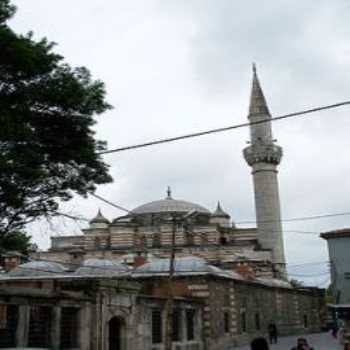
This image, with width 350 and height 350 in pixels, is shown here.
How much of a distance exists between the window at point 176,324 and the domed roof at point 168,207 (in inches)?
1111

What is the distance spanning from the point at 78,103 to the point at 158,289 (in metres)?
17.1

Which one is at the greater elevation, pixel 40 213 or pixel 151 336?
pixel 40 213

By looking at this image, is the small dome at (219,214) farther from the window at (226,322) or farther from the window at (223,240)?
the window at (226,322)

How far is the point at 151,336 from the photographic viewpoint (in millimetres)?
23734

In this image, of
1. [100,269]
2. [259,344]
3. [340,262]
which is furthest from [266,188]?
[259,344]

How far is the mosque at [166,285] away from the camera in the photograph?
19172 millimetres

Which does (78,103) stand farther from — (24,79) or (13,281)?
(13,281)

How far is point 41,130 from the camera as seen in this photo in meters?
12.5

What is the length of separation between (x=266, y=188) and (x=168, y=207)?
10980mm

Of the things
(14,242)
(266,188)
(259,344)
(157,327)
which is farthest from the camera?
(266,188)

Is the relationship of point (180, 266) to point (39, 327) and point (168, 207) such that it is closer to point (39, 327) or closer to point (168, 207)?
point (39, 327)

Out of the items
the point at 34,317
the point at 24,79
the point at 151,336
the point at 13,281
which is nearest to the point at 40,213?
the point at 24,79

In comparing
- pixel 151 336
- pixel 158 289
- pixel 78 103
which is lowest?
pixel 151 336

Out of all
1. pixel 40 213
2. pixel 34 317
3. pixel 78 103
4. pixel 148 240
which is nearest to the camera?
pixel 78 103
